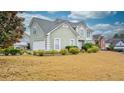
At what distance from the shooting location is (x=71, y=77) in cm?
589

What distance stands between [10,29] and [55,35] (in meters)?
0.71

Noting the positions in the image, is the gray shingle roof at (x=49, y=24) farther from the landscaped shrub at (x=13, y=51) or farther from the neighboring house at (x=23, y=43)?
the landscaped shrub at (x=13, y=51)

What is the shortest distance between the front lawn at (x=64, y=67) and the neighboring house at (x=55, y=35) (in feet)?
0.65

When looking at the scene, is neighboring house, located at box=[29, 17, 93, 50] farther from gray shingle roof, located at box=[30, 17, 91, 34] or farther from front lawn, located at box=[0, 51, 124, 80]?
front lawn, located at box=[0, 51, 124, 80]

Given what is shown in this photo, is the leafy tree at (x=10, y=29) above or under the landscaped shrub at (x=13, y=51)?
above

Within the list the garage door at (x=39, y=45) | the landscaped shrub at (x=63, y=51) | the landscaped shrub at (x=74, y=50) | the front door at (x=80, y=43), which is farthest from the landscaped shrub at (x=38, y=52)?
the front door at (x=80, y=43)

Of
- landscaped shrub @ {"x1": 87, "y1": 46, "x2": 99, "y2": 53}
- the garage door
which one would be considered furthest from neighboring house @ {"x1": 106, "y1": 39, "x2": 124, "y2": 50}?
the garage door

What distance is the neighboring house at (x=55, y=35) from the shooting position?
6.11 m

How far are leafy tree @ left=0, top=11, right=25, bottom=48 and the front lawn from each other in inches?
9.9

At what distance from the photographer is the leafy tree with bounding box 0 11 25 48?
604 cm

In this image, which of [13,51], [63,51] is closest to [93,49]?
[63,51]

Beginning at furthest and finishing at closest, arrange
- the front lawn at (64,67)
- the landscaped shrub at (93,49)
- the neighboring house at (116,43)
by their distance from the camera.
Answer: the landscaped shrub at (93,49) → the neighboring house at (116,43) → the front lawn at (64,67)
